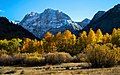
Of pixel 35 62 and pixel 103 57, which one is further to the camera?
pixel 35 62

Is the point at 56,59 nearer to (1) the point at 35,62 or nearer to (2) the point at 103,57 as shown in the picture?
(1) the point at 35,62

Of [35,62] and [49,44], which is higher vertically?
Result: [49,44]

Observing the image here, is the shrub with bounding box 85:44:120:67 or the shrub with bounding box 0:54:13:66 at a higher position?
the shrub with bounding box 0:54:13:66

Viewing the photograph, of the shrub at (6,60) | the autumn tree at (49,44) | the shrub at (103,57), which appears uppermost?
the autumn tree at (49,44)

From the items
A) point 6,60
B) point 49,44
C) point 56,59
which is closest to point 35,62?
point 56,59

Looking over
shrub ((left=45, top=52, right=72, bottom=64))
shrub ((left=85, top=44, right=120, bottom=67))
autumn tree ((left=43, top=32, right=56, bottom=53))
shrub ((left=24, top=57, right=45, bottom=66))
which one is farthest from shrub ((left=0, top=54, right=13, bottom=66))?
shrub ((left=85, top=44, right=120, bottom=67))

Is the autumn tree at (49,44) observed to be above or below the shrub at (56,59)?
above

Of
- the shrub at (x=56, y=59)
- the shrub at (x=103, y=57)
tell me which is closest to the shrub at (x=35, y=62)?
the shrub at (x=56, y=59)

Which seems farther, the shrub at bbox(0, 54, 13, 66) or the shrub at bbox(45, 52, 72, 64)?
the shrub at bbox(0, 54, 13, 66)

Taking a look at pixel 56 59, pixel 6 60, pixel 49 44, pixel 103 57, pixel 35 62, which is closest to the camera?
pixel 103 57

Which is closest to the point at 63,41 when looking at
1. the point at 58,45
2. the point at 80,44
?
the point at 58,45

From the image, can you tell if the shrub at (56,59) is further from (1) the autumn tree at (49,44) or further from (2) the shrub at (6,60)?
(1) the autumn tree at (49,44)

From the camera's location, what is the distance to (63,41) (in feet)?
534

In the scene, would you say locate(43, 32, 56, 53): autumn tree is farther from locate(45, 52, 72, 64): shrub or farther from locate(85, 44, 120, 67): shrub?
locate(85, 44, 120, 67): shrub
